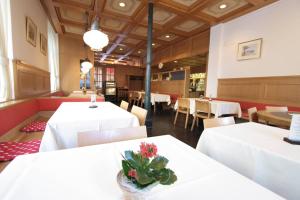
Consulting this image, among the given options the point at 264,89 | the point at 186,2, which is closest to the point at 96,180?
the point at 186,2

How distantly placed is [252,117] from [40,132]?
304cm

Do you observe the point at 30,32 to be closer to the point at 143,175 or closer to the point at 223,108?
the point at 143,175

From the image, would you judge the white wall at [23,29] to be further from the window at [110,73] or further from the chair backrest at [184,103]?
the window at [110,73]

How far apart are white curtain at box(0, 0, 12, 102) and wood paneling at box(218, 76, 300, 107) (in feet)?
16.8

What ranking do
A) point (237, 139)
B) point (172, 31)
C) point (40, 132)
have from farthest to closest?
point (172, 31) → point (40, 132) → point (237, 139)

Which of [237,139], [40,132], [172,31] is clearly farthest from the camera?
[172,31]

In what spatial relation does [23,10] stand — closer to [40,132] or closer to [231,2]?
[40,132]

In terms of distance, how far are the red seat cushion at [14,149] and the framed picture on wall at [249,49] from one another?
4887 millimetres

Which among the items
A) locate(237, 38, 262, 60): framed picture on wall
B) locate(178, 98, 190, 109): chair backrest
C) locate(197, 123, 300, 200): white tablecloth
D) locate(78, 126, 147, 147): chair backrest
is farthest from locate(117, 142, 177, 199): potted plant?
locate(237, 38, 262, 60): framed picture on wall

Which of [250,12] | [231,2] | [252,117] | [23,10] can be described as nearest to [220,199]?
[252,117]

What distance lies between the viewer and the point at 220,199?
0.49 m

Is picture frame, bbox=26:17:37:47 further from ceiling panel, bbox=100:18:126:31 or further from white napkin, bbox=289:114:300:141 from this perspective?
white napkin, bbox=289:114:300:141

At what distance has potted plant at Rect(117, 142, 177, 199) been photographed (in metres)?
0.40

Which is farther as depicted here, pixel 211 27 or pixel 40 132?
pixel 211 27
